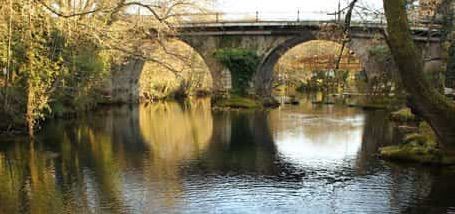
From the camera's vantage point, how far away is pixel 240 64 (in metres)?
32.0

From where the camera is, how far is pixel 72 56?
21531mm

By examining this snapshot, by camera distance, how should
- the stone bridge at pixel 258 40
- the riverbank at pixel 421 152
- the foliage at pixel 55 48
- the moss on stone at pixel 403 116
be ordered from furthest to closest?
the stone bridge at pixel 258 40 < the moss on stone at pixel 403 116 < the foliage at pixel 55 48 < the riverbank at pixel 421 152

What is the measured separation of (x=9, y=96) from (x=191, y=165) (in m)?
7.99

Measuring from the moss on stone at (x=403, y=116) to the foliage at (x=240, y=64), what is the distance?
9.74m

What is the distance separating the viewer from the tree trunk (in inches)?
437

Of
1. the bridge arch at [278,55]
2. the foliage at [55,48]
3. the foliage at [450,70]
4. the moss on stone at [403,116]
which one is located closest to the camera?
the foliage at [55,48]

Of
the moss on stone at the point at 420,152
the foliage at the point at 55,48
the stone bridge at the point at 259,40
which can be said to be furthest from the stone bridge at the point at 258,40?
the moss on stone at the point at 420,152

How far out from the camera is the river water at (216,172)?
35.1 ft

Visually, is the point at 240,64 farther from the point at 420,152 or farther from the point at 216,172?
the point at 216,172

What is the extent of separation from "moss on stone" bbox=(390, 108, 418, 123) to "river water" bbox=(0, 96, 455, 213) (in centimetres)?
105

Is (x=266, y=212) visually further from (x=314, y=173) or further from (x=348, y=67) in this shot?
(x=348, y=67)

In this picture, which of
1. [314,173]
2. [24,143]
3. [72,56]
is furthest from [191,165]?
[72,56]

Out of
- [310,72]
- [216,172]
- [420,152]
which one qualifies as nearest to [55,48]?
[216,172]

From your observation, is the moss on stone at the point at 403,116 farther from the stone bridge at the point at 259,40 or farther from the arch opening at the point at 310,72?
the arch opening at the point at 310,72
